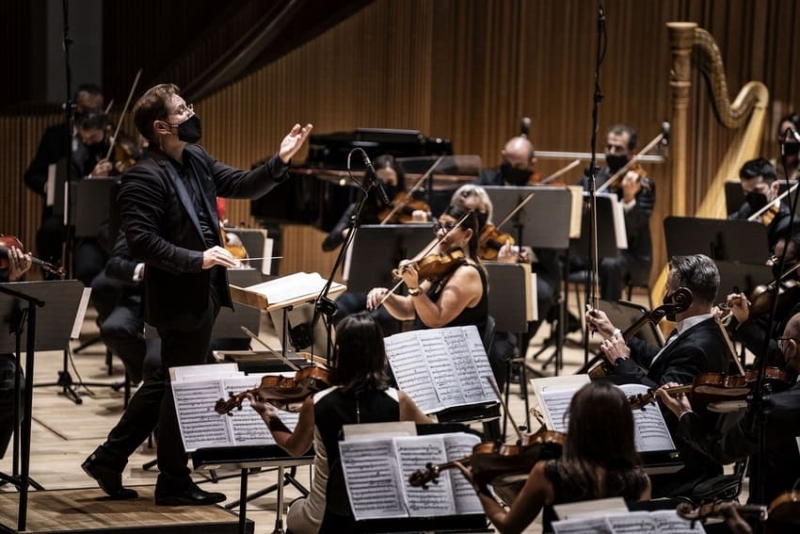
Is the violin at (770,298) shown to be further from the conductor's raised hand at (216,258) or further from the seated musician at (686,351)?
the conductor's raised hand at (216,258)

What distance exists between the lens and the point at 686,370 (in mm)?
4109

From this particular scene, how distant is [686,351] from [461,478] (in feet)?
3.62

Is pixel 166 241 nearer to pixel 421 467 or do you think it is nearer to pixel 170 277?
pixel 170 277

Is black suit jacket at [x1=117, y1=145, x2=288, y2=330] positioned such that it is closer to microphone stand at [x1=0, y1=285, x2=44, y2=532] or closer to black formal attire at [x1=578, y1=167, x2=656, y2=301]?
microphone stand at [x1=0, y1=285, x2=44, y2=532]

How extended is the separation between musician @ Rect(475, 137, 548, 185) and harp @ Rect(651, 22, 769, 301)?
3.18 ft

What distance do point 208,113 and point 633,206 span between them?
3.30 m

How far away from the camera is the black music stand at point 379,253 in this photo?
19.8ft

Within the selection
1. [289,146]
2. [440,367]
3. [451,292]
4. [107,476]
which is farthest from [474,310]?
[107,476]

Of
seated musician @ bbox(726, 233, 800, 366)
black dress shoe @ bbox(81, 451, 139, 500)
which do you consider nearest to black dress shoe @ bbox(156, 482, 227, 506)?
black dress shoe @ bbox(81, 451, 139, 500)

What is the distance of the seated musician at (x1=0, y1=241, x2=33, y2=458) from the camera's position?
4805mm

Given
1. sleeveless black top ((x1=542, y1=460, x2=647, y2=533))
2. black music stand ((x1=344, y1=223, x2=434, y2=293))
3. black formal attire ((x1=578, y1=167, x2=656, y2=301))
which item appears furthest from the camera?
black formal attire ((x1=578, y1=167, x2=656, y2=301))

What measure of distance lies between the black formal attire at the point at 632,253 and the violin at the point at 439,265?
2580 mm

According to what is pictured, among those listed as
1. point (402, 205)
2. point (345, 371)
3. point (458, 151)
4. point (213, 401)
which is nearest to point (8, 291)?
point (213, 401)

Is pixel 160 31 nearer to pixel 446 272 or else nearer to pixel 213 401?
pixel 446 272
